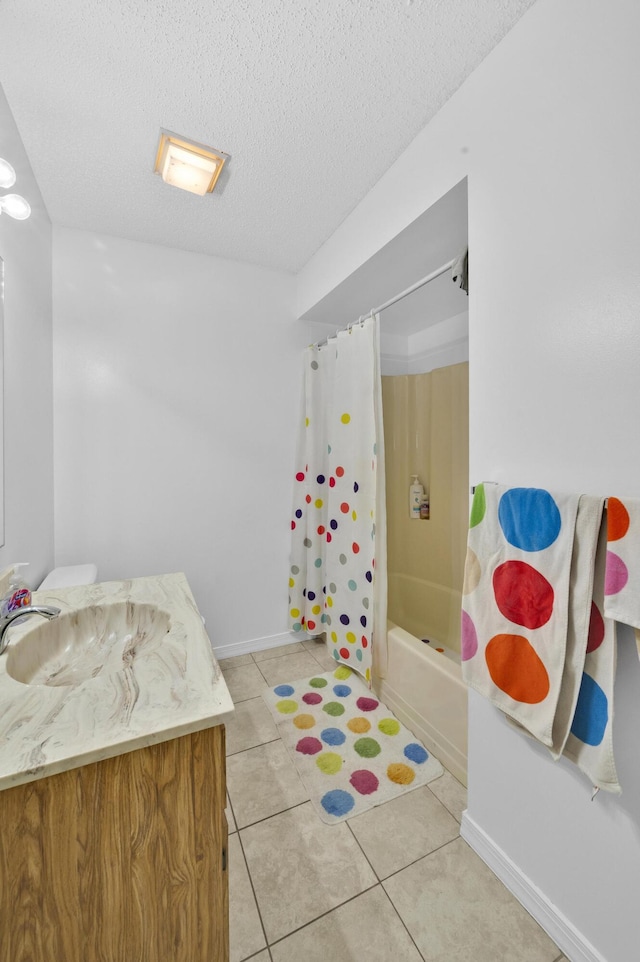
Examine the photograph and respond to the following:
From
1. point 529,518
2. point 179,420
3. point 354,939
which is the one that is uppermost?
point 179,420

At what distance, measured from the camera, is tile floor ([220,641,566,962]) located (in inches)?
40.6

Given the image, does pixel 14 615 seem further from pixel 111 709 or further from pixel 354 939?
pixel 354 939

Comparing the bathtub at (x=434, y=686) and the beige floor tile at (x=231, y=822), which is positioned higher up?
the bathtub at (x=434, y=686)

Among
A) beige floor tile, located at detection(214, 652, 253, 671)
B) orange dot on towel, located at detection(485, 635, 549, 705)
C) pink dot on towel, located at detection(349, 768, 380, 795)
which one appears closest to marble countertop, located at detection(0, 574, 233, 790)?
orange dot on towel, located at detection(485, 635, 549, 705)

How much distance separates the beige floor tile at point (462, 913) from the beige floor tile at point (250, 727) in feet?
2.48

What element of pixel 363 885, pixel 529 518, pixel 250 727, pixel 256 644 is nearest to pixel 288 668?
pixel 256 644

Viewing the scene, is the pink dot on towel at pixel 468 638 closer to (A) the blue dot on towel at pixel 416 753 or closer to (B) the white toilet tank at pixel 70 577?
(A) the blue dot on towel at pixel 416 753

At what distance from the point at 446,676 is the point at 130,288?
2.49 m

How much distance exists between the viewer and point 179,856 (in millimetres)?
708

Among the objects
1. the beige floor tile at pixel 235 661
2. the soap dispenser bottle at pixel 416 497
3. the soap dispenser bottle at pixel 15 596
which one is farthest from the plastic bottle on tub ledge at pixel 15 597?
the soap dispenser bottle at pixel 416 497

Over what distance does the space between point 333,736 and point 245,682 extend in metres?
0.64

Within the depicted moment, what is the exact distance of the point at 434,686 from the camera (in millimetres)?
1688

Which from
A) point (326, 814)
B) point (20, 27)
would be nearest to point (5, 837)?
point (326, 814)

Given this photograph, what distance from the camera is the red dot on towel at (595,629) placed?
2.95 ft
